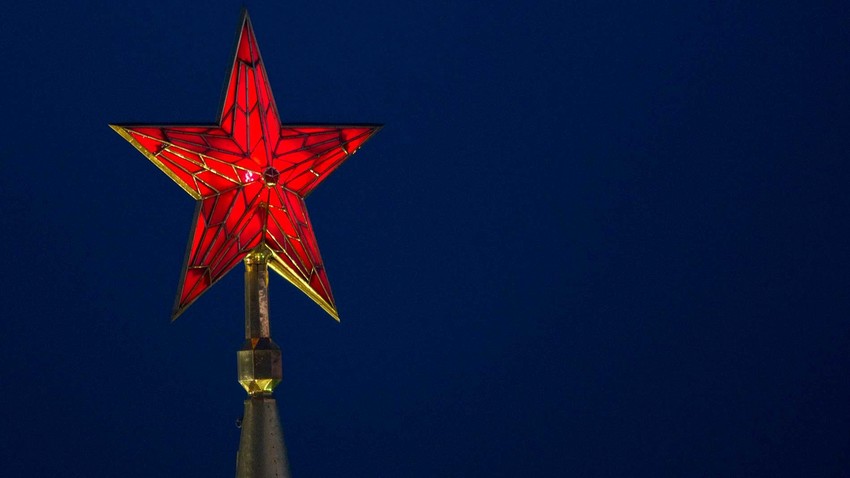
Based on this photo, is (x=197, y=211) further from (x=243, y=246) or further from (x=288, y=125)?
(x=288, y=125)

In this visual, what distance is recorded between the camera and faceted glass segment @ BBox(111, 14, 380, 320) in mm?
3906

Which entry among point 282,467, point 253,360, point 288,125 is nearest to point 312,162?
point 288,125

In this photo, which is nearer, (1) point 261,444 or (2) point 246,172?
(1) point 261,444

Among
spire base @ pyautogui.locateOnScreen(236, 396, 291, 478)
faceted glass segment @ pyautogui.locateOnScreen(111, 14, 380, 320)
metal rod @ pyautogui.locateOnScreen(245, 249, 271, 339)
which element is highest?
faceted glass segment @ pyautogui.locateOnScreen(111, 14, 380, 320)

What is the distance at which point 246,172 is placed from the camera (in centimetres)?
408

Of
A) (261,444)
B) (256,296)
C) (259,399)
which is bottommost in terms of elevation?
(261,444)

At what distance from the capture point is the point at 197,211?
396 centimetres

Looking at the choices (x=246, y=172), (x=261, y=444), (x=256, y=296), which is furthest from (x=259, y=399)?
(x=246, y=172)

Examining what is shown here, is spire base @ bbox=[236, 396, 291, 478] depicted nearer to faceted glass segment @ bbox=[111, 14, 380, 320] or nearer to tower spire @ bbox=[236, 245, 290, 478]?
tower spire @ bbox=[236, 245, 290, 478]

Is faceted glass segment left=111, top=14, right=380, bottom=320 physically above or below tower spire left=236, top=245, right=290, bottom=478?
above

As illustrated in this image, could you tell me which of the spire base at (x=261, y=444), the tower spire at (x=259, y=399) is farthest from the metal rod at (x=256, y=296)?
the spire base at (x=261, y=444)

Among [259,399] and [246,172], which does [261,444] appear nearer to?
[259,399]

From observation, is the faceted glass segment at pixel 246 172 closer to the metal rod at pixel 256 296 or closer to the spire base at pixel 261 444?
the metal rod at pixel 256 296

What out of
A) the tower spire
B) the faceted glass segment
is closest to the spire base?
the tower spire
